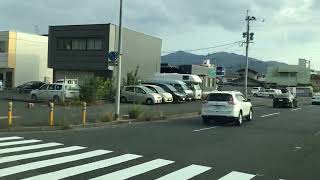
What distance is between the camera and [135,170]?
10.8 metres

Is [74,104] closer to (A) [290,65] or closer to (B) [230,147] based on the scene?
(B) [230,147]

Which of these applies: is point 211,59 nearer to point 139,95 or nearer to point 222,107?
point 139,95

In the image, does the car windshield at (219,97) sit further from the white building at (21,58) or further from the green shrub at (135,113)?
the white building at (21,58)

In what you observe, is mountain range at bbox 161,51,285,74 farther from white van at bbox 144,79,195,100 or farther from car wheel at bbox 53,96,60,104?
car wheel at bbox 53,96,60,104

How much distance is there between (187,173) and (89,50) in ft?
143

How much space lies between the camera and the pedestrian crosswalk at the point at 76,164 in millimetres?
10102

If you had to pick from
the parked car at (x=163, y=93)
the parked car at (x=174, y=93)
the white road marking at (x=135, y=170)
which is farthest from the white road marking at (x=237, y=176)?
the parked car at (x=174, y=93)

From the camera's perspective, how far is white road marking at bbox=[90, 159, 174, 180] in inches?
391

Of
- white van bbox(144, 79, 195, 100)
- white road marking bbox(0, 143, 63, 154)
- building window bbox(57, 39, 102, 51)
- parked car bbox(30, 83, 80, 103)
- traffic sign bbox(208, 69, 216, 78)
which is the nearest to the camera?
white road marking bbox(0, 143, 63, 154)

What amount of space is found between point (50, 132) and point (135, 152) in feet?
20.8

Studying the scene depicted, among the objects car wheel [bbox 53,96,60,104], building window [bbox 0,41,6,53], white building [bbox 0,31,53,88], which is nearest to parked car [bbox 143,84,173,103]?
car wheel [bbox 53,96,60,104]

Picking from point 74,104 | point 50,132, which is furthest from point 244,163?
point 74,104

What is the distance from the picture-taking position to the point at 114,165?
1142 cm

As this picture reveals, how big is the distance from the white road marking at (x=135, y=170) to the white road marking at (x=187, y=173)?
616 mm
